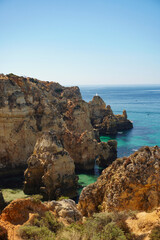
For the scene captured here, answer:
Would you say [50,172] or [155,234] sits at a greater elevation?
[155,234]

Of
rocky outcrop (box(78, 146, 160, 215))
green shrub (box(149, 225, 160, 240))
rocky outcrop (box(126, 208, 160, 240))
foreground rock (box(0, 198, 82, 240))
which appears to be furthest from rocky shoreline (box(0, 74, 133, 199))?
green shrub (box(149, 225, 160, 240))

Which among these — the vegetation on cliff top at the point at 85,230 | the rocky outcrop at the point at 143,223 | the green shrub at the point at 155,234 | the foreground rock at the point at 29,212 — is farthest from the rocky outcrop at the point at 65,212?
the green shrub at the point at 155,234

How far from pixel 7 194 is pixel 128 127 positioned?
39709 mm

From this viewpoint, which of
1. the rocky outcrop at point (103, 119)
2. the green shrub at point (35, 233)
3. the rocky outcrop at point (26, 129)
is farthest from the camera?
the rocky outcrop at point (103, 119)

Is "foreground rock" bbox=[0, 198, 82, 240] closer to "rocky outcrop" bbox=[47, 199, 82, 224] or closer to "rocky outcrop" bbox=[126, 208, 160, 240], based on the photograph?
"rocky outcrop" bbox=[47, 199, 82, 224]

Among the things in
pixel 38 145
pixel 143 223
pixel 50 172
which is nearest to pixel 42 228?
pixel 143 223

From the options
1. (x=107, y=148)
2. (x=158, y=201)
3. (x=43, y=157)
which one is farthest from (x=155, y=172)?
(x=107, y=148)

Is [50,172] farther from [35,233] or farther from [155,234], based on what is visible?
[155,234]

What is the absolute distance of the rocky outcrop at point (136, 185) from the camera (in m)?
10.0

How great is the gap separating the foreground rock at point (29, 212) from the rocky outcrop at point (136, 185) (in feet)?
5.05

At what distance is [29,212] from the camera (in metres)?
10.3

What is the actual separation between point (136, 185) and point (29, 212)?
492 centimetres

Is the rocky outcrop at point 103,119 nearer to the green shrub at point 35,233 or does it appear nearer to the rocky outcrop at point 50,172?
the rocky outcrop at point 50,172

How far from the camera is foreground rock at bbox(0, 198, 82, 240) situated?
9852 mm
